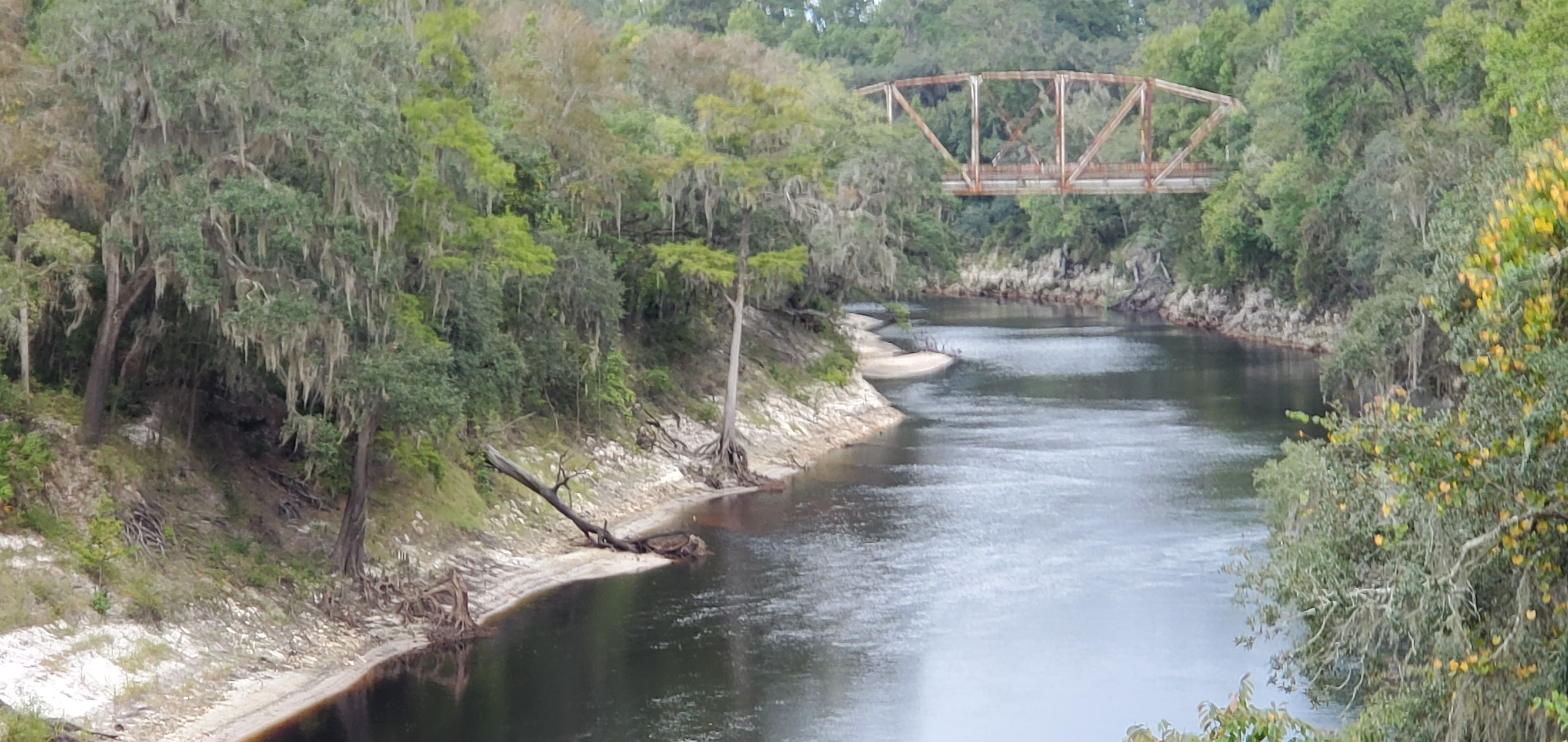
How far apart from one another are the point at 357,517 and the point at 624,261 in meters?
14.1

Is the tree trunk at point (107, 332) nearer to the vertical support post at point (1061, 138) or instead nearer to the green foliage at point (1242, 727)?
the green foliage at point (1242, 727)

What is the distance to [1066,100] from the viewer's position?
314 ft

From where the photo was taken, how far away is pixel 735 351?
125ft

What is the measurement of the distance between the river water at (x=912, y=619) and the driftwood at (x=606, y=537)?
0.65 m

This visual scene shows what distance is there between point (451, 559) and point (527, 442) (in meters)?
5.98

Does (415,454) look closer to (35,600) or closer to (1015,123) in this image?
(35,600)

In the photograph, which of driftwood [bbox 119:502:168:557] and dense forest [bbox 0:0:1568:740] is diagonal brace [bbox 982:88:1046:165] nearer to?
dense forest [bbox 0:0:1568:740]

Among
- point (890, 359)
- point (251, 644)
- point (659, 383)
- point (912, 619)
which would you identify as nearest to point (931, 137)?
point (890, 359)

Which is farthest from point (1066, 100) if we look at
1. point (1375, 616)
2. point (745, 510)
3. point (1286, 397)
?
point (1375, 616)

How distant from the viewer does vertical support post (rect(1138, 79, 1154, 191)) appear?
6875cm

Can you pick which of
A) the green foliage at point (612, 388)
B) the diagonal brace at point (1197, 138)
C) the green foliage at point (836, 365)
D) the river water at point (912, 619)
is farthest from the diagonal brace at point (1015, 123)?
the green foliage at point (612, 388)

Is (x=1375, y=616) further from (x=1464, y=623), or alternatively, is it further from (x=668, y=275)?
(x=668, y=275)

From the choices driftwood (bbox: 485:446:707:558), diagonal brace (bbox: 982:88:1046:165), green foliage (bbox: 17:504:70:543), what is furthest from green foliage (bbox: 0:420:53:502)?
diagonal brace (bbox: 982:88:1046:165)

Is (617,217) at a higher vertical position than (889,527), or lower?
higher
